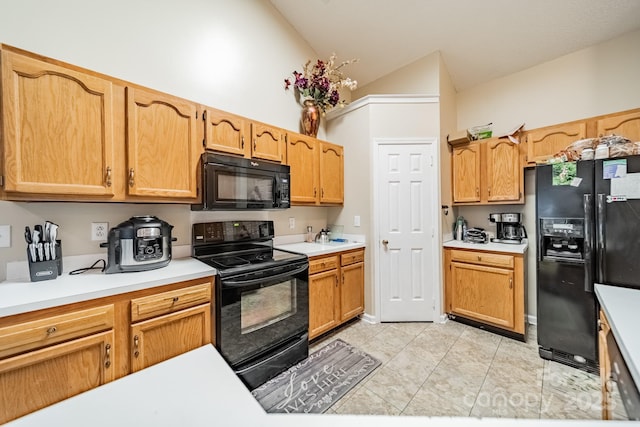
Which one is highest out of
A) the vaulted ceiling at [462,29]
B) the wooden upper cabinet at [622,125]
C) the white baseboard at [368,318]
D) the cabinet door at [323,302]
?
the vaulted ceiling at [462,29]

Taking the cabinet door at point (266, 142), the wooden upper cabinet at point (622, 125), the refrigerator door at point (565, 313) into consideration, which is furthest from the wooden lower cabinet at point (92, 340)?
the wooden upper cabinet at point (622, 125)

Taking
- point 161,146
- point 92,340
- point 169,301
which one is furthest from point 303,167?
point 92,340

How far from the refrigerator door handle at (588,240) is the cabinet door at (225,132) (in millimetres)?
2745

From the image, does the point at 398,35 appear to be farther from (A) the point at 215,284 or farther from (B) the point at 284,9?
(A) the point at 215,284

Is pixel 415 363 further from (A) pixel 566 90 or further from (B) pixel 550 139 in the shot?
(A) pixel 566 90

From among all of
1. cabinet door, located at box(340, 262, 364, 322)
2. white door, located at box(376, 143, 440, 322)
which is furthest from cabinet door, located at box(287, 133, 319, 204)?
cabinet door, located at box(340, 262, 364, 322)

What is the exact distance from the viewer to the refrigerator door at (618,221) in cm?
175

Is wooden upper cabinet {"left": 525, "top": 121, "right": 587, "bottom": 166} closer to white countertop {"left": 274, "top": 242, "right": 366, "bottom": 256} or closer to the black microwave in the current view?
white countertop {"left": 274, "top": 242, "right": 366, "bottom": 256}

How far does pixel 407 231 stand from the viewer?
9.45 feet

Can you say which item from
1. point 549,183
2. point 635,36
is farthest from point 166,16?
point 635,36

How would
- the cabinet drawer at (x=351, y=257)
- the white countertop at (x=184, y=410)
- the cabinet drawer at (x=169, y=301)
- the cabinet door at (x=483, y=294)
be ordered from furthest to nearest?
the cabinet drawer at (x=351, y=257) → the cabinet door at (x=483, y=294) → the cabinet drawer at (x=169, y=301) → the white countertop at (x=184, y=410)

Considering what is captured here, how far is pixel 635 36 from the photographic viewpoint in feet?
7.76

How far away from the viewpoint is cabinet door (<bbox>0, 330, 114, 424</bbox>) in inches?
43.3

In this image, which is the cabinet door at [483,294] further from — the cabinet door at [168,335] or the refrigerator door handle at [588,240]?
the cabinet door at [168,335]
